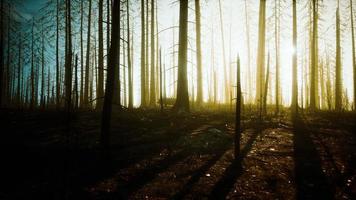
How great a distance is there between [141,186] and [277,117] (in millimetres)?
9425

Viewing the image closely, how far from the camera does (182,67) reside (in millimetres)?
12031

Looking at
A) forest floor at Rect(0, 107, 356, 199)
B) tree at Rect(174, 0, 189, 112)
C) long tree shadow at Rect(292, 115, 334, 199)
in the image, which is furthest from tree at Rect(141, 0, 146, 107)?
long tree shadow at Rect(292, 115, 334, 199)

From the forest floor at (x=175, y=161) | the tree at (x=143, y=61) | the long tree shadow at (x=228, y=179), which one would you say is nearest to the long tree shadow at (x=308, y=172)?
the forest floor at (x=175, y=161)

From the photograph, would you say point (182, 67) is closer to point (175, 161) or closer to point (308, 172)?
point (175, 161)

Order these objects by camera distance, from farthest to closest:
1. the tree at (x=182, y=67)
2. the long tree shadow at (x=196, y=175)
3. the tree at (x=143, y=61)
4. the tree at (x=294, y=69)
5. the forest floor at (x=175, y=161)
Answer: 1. the tree at (x=143, y=61)
2. the tree at (x=294, y=69)
3. the tree at (x=182, y=67)
4. the forest floor at (x=175, y=161)
5. the long tree shadow at (x=196, y=175)

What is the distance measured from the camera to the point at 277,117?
1305 centimetres

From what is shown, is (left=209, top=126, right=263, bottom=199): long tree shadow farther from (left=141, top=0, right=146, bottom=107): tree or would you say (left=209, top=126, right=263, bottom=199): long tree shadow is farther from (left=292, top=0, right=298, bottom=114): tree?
(left=141, top=0, right=146, bottom=107): tree

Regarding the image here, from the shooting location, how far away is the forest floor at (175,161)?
5477 mm

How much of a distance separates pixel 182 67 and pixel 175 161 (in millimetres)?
5801

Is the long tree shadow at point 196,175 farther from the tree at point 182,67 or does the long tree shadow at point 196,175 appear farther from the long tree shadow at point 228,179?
the tree at point 182,67

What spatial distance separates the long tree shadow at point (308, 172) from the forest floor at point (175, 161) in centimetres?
2

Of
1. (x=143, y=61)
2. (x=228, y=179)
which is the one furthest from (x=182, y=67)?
(x=143, y=61)

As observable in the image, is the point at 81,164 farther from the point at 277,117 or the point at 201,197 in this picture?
the point at 277,117

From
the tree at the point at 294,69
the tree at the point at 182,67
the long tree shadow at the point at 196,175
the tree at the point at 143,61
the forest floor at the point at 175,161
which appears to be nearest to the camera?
the long tree shadow at the point at 196,175
